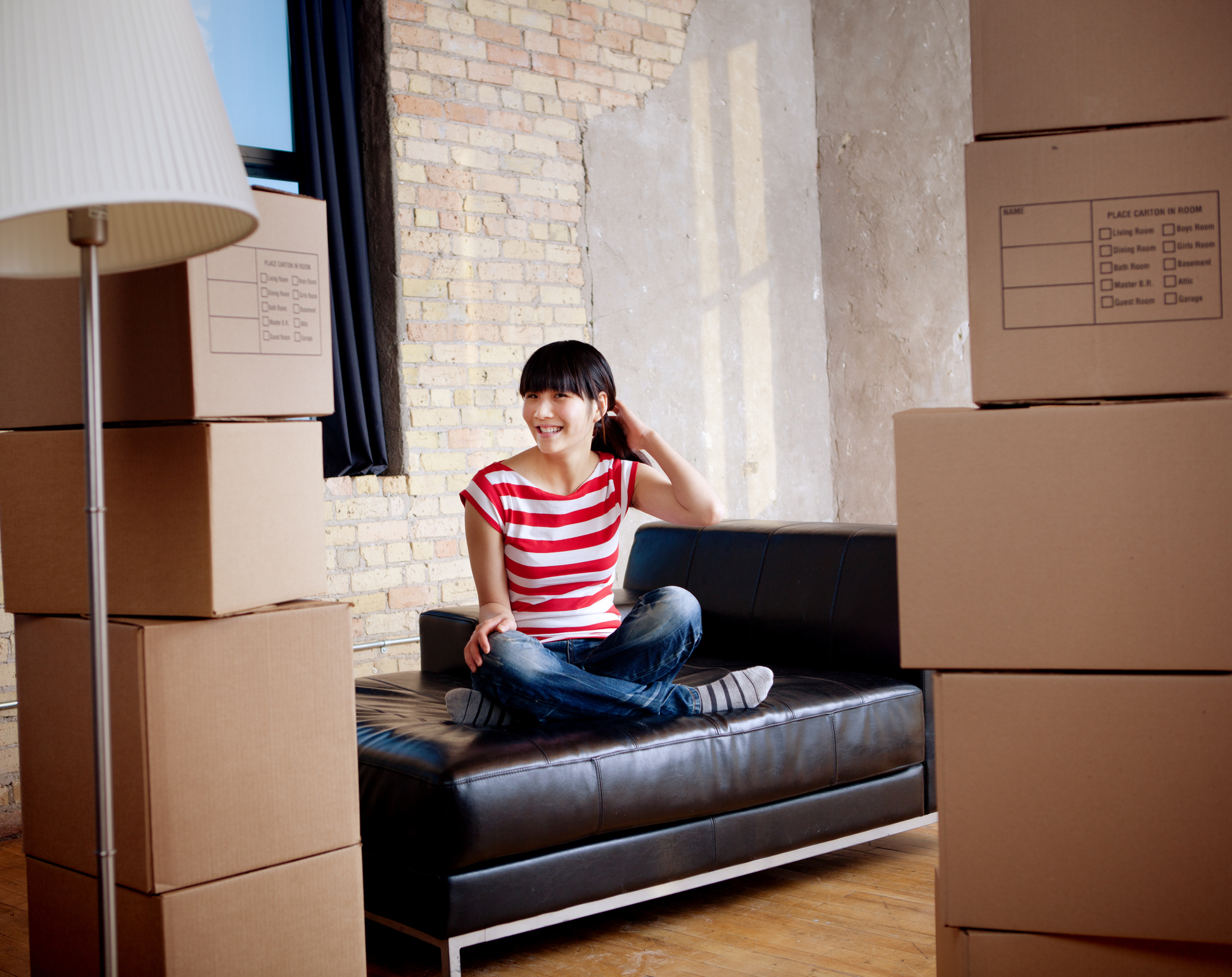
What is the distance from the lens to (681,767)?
215cm

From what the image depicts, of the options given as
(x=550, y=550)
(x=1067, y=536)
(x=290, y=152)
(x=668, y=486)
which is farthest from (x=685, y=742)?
(x=290, y=152)

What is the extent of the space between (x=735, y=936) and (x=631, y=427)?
1.03 m

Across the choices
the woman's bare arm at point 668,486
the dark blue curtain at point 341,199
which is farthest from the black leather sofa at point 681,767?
the dark blue curtain at point 341,199

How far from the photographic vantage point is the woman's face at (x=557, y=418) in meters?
2.41

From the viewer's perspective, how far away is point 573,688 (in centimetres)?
220

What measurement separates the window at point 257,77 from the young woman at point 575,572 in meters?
1.55

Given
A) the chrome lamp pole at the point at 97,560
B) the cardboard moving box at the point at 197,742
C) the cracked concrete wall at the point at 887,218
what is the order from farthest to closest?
the cracked concrete wall at the point at 887,218 < the cardboard moving box at the point at 197,742 < the chrome lamp pole at the point at 97,560

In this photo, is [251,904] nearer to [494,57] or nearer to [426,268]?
[426,268]

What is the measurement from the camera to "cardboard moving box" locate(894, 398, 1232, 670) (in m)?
1.23

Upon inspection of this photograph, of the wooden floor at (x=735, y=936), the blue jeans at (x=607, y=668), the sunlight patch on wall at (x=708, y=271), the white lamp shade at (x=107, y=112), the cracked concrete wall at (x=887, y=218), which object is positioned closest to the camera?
the white lamp shade at (x=107, y=112)

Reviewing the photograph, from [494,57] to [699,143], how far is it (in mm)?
993

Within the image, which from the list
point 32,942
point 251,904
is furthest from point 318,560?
point 32,942

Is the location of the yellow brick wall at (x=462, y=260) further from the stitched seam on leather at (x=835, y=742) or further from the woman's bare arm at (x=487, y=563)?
the stitched seam on leather at (x=835, y=742)

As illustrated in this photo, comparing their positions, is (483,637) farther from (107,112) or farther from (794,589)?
(107,112)
